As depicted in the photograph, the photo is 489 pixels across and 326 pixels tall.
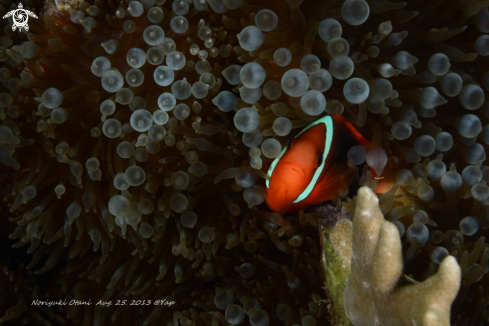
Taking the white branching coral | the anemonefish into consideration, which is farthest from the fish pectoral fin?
the white branching coral

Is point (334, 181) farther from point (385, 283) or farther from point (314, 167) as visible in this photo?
point (385, 283)

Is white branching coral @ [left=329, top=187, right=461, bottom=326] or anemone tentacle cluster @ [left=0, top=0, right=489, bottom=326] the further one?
anemone tentacle cluster @ [left=0, top=0, right=489, bottom=326]

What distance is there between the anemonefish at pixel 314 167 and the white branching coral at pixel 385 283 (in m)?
0.33

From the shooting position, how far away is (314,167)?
117cm

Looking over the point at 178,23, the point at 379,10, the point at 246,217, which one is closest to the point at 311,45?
the point at 379,10

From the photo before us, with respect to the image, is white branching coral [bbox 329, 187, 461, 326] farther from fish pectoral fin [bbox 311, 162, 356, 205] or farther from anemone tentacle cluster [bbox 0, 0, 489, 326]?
fish pectoral fin [bbox 311, 162, 356, 205]

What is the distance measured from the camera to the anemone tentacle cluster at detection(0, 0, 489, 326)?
1.10 m

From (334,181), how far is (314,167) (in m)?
0.08

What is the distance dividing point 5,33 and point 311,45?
1021 millimetres

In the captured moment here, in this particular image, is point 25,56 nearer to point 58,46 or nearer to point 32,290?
point 58,46

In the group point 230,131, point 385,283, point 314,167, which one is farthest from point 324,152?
point 385,283

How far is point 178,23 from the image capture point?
1147mm

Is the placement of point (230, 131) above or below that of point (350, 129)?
above

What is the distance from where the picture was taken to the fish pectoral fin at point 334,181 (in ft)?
3.87
